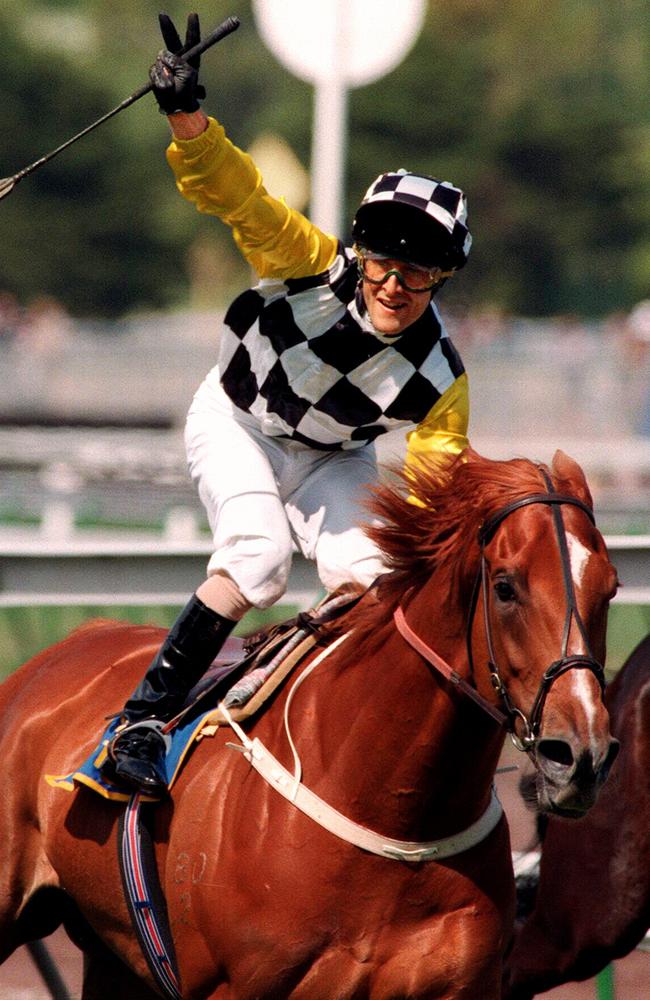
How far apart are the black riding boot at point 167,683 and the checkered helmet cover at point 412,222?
93cm

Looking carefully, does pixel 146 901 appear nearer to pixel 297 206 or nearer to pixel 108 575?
pixel 108 575

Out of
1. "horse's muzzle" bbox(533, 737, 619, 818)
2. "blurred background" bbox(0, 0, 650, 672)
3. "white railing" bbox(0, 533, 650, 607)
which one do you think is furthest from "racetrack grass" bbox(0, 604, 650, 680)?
"horse's muzzle" bbox(533, 737, 619, 818)

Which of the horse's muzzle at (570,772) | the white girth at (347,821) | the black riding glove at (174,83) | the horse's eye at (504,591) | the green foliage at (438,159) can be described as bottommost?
the white girth at (347,821)

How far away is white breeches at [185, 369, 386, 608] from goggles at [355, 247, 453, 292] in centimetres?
49

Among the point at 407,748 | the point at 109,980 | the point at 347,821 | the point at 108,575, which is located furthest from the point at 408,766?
the point at 108,575

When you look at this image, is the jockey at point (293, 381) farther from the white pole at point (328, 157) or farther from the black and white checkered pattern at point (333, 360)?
the white pole at point (328, 157)

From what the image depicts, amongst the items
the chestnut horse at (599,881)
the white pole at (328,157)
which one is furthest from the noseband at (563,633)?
the white pole at (328,157)

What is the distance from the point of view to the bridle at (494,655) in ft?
10.5

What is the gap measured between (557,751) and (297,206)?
109 ft

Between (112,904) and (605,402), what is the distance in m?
13.9

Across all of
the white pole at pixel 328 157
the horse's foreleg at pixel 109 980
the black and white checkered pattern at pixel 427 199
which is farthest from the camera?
the white pole at pixel 328 157

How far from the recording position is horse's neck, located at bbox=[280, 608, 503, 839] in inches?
141

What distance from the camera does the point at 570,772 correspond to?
3139 millimetres

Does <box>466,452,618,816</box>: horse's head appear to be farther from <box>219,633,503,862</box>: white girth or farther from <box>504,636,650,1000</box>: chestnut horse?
<box>504,636,650,1000</box>: chestnut horse
